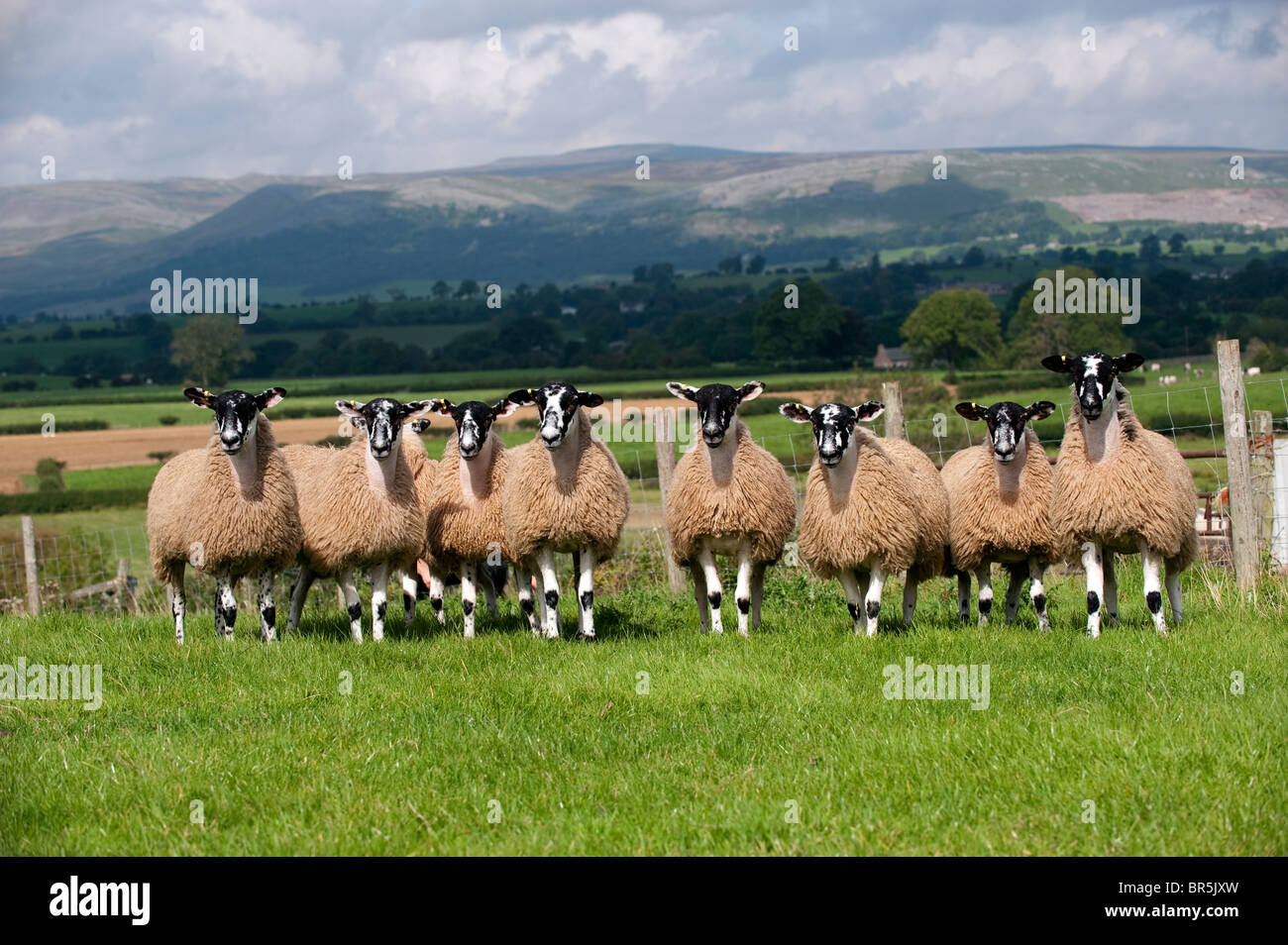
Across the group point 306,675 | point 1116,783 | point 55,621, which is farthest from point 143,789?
point 55,621

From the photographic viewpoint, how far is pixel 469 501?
1313 cm

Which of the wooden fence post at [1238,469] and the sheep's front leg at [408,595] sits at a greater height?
the wooden fence post at [1238,469]

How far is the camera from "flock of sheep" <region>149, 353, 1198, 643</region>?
1132 cm

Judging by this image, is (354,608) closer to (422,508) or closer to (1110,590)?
(422,508)

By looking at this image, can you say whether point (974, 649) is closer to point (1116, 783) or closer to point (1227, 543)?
point (1116, 783)

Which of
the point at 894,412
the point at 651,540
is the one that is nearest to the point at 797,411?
the point at 894,412

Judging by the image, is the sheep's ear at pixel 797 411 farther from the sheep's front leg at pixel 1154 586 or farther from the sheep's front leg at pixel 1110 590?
the sheep's front leg at pixel 1154 586

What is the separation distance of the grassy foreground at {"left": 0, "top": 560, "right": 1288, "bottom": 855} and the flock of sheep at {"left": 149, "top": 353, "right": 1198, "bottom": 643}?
89 cm

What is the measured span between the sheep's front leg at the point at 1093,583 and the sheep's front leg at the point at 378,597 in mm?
6683

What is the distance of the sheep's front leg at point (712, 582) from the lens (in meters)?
12.1

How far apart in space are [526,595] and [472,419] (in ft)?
6.42

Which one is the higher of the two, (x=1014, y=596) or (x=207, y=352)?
(x=207, y=352)

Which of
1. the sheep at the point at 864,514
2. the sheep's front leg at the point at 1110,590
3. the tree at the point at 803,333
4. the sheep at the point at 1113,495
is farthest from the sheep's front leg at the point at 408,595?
the tree at the point at 803,333
